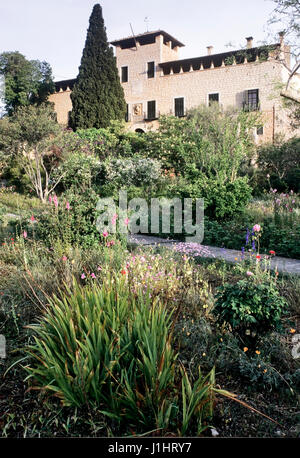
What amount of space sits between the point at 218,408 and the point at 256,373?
353mm

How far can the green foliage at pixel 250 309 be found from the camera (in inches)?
100

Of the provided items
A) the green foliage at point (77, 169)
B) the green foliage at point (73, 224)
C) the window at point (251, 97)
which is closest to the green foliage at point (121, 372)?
the green foliage at point (73, 224)

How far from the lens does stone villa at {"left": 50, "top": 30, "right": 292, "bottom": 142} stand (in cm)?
2186

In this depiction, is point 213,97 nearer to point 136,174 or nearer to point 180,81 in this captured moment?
point 180,81

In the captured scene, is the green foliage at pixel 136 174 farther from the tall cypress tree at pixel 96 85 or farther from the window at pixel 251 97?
the window at pixel 251 97

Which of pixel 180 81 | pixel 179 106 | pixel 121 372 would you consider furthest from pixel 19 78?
pixel 121 372

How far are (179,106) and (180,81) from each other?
1.56 m

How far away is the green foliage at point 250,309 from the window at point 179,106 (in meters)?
23.4

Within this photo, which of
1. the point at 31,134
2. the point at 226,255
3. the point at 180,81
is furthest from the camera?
the point at 180,81

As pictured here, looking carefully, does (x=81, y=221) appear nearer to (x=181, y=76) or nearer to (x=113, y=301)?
(x=113, y=301)

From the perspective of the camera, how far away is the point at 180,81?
24.9 meters

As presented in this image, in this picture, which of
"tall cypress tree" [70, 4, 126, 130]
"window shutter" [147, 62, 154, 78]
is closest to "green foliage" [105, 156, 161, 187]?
"tall cypress tree" [70, 4, 126, 130]

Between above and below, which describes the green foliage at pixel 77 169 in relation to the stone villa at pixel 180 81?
below

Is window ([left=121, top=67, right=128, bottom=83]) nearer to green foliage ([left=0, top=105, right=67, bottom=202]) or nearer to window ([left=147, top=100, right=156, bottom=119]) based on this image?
window ([left=147, top=100, right=156, bottom=119])
